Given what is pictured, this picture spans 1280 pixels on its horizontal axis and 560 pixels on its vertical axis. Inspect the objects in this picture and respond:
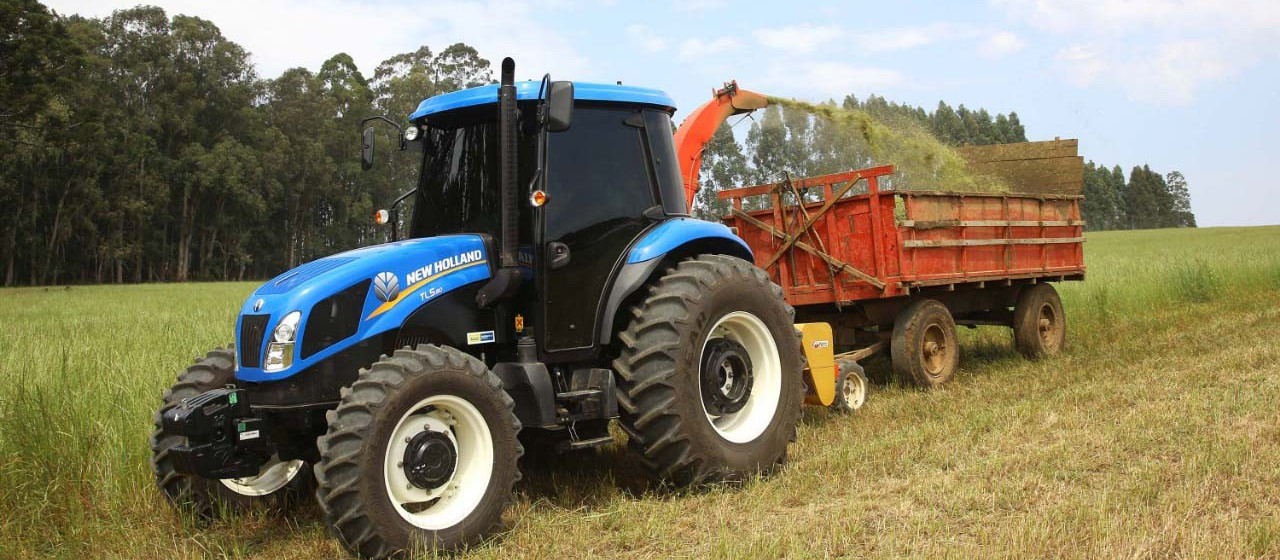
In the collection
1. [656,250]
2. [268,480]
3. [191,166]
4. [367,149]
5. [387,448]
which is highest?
[191,166]

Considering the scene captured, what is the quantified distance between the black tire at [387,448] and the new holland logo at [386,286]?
15.7 inches

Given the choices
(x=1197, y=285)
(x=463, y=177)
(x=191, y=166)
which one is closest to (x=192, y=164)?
(x=191, y=166)

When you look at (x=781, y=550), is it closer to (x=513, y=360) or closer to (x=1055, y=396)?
(x=513, y=360)

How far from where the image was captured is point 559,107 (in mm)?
4641

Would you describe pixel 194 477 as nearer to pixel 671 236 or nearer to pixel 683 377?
pixel 683 377

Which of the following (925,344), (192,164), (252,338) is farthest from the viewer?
(192,164)

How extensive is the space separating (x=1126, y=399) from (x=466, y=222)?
17.2 ft

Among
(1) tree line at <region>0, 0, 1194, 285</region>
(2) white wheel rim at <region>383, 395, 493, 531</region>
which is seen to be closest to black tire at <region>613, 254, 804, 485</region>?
(2) white wheel rim at <region>383, 395, 493, 531</region>

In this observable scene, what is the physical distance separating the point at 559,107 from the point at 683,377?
5.04 ft

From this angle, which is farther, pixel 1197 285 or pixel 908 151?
pixel 1197 285

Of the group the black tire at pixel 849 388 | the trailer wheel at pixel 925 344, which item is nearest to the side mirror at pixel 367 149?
the black tire at pixel 849 388

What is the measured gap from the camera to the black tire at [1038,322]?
10453 mm

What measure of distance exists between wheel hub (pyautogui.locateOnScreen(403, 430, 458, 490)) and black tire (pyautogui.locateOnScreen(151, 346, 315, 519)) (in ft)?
4.22

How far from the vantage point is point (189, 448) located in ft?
14.0
